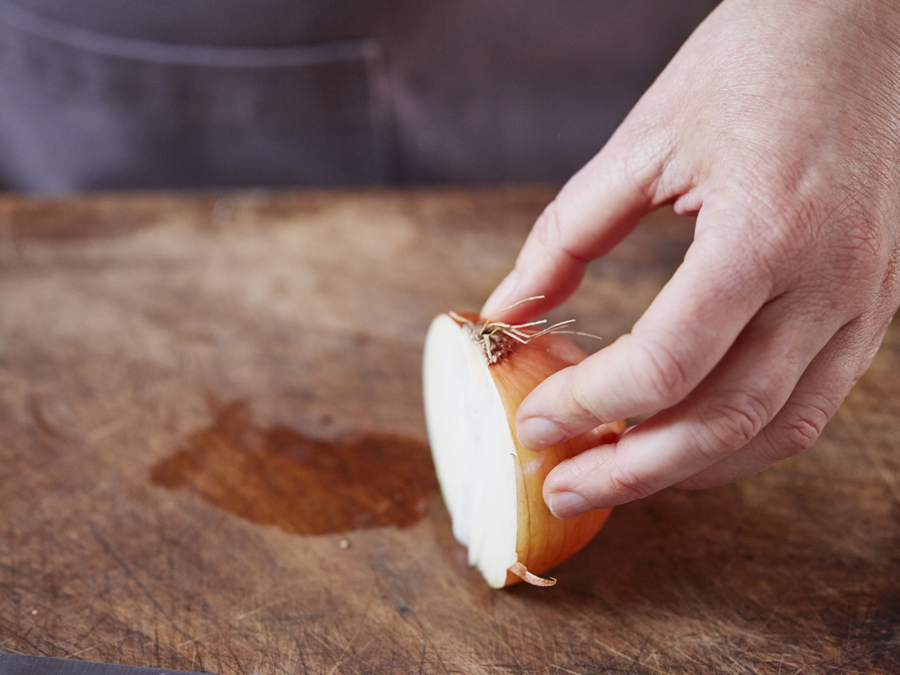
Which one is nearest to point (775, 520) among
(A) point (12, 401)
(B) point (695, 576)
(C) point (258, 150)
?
(B) point (695, 576)

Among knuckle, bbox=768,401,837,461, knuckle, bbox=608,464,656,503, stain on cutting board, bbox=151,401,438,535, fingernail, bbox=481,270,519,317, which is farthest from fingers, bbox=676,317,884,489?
stain on cutting board, bbox=151,401,438,535

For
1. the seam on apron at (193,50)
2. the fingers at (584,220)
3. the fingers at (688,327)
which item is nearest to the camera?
the fingers at (688,327)

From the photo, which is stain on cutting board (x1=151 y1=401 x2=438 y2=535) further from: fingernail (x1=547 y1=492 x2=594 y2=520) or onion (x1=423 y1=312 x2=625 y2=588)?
fingernail (x1=547 y1=492 x2=594 y2=520)

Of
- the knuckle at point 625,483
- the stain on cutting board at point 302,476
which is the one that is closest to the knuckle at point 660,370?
the knuckle at point 625,483

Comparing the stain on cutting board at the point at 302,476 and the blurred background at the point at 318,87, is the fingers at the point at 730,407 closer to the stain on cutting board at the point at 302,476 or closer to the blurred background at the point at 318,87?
the stain on cutting board at the point at 302,476

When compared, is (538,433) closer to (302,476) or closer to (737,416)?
(737,416)

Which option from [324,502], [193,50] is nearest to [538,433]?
[324,502]
